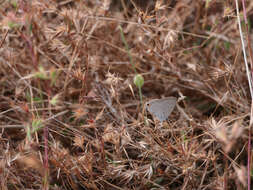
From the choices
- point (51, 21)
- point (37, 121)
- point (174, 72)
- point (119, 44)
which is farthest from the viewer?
point (51, 21)

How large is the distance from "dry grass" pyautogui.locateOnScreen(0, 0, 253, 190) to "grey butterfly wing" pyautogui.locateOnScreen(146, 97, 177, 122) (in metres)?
0.04

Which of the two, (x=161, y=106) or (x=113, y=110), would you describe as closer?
(x=161, y=106)

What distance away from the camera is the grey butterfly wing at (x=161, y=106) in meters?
0.98

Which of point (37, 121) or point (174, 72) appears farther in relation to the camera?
point (174, 72)

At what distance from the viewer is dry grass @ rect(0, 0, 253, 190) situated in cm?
100

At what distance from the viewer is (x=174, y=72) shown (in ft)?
4.62

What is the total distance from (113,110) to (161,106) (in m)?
0.25

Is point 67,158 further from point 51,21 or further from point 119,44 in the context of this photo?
point 51,21

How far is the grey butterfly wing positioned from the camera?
975 millimetres

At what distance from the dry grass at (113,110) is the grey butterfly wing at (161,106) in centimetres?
4

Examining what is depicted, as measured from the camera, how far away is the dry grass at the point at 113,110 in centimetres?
100

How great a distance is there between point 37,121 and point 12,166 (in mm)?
262

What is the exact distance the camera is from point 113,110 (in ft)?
3.84

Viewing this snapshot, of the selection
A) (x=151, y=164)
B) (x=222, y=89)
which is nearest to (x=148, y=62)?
(x=222, y=89)
